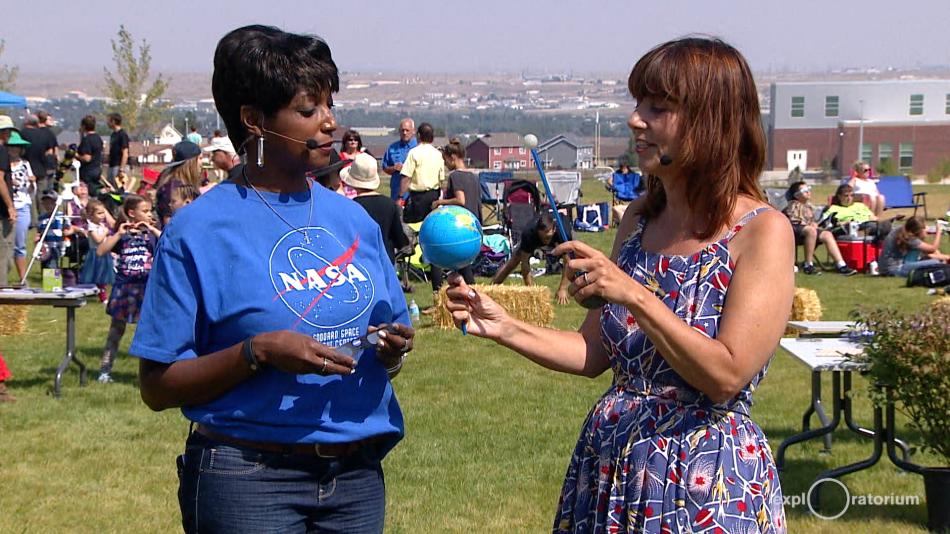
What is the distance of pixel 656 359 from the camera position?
115 inches

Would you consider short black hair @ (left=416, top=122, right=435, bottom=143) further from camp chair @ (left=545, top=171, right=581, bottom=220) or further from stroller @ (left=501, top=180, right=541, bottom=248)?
camp chair @ (left=545, top=171, right=581, bottom=220)

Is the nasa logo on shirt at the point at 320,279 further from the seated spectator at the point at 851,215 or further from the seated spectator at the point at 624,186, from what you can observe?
the seated spectator at the point at 624,186

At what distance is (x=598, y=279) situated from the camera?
268cm

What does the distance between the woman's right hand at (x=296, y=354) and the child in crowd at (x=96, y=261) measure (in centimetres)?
1226

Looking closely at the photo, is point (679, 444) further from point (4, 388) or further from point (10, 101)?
point (10, 101)

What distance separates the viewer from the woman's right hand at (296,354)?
8.82 feet

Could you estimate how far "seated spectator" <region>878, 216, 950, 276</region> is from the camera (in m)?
16.9

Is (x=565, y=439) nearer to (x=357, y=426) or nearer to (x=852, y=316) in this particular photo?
(x=852, y=316)

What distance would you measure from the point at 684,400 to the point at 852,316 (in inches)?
162

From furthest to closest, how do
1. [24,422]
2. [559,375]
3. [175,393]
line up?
[559,375] → [24,422] → [175,393]

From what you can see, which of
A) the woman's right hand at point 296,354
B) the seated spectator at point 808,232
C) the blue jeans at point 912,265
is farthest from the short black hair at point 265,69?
the seated spectator at point 808,232

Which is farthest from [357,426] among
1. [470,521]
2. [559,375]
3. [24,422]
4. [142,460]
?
[559,375]

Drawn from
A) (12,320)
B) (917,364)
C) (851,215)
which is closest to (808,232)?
(851,215)

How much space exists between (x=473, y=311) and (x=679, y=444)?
2.36 feet
